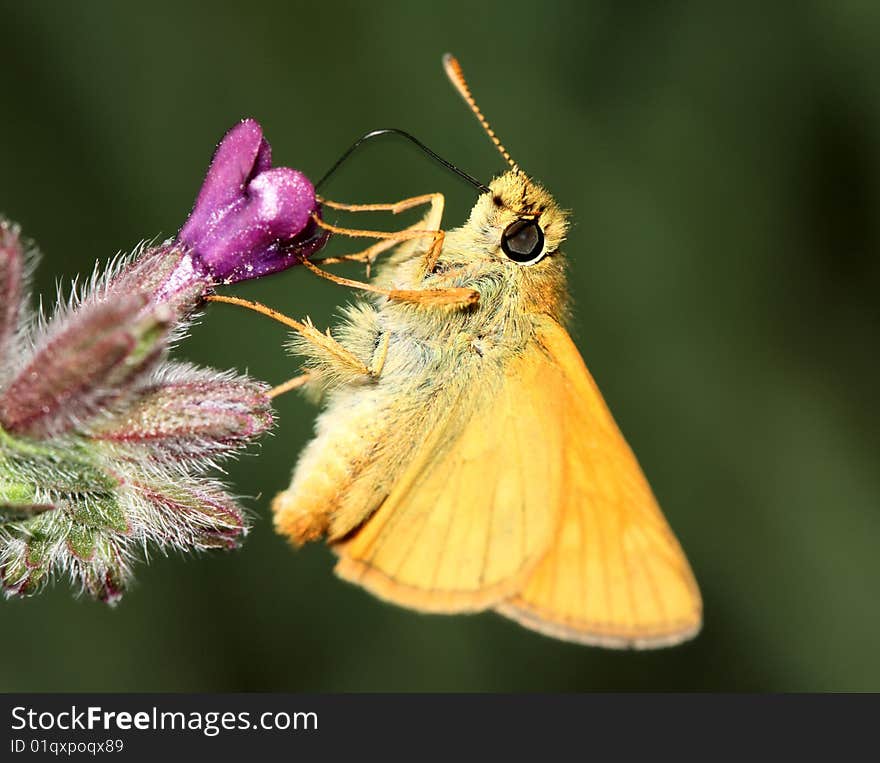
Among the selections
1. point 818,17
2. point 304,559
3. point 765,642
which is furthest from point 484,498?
point 818,17

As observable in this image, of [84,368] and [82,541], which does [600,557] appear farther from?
[84,368]

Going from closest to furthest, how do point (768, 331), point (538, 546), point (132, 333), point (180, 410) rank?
1. point (132, 333)
2. point (180, 410)
3. point (538, 546)
4. point (768, 331)

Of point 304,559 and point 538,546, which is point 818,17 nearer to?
point 538,546

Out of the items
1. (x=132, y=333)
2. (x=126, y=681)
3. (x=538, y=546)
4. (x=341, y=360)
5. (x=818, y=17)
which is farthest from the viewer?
(x=818, y=17)

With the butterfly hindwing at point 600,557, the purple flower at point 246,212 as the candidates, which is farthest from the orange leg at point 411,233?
the butterfly hindwing at point 600,557

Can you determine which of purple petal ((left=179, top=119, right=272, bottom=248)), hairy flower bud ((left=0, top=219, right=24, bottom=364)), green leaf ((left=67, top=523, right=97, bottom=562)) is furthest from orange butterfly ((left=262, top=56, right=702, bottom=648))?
hairy flower bud ((left=0, top=219, right=24, bottom=364))

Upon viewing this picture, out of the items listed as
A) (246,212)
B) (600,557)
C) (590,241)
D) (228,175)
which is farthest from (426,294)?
(590,241)
